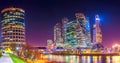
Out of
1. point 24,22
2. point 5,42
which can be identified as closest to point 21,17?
point 24,22

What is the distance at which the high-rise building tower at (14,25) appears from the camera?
6496 inches

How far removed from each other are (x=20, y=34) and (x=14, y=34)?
11.2 feet

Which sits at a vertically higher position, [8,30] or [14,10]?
[14,10]

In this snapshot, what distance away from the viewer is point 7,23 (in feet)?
548

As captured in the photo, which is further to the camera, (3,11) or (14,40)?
(3,11)

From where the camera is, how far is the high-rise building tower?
165000 millimetres

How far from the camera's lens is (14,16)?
166125mm

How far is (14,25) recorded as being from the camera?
166 m

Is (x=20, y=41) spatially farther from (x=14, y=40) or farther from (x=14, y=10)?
(x=14, y=10)

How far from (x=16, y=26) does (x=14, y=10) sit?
8.80 meters

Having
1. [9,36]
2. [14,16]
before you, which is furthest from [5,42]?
[14,16]

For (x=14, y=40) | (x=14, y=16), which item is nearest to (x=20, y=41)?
(x=14, y=40)

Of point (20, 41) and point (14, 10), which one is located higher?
point (14, 10)

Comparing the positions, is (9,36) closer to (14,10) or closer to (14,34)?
(14,34)
